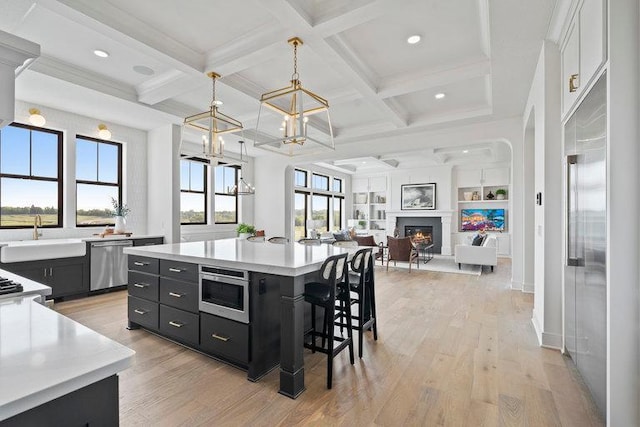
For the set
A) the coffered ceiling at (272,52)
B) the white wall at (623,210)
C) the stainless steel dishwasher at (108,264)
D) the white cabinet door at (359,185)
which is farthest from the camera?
the white cabinet door at (359,185)

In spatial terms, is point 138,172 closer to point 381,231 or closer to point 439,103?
point 439,103

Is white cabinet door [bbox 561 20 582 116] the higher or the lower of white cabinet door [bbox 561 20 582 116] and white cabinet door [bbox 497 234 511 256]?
the higher

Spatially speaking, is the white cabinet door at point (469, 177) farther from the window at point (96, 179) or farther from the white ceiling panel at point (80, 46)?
the window at point (96, 179)

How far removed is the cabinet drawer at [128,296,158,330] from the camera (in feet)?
10.2

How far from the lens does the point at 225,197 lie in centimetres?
755

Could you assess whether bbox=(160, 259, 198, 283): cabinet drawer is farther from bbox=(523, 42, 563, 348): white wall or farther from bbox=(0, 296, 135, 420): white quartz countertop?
bbox=(523, 42, 563, 348): white wall

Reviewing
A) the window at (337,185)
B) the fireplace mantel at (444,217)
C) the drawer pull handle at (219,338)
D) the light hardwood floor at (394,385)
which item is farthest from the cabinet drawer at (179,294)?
the fireplace mantel at (444,217)

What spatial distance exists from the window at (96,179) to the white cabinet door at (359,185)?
320 inches

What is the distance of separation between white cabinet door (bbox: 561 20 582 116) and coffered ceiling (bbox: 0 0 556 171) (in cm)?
28

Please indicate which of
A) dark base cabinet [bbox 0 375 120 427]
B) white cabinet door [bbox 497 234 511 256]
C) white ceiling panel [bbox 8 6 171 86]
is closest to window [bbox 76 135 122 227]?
white ceiling panel [bbox 8 6 171 86]

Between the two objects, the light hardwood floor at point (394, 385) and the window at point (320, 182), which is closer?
the light hardwood floor at point (394, 385)

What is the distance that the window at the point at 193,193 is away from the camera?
6590mm

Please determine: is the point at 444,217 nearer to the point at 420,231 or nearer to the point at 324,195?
the point at 420,231

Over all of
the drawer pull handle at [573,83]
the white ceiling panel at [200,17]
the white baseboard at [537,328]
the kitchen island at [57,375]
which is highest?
the white ceiling panel at [200,17]
